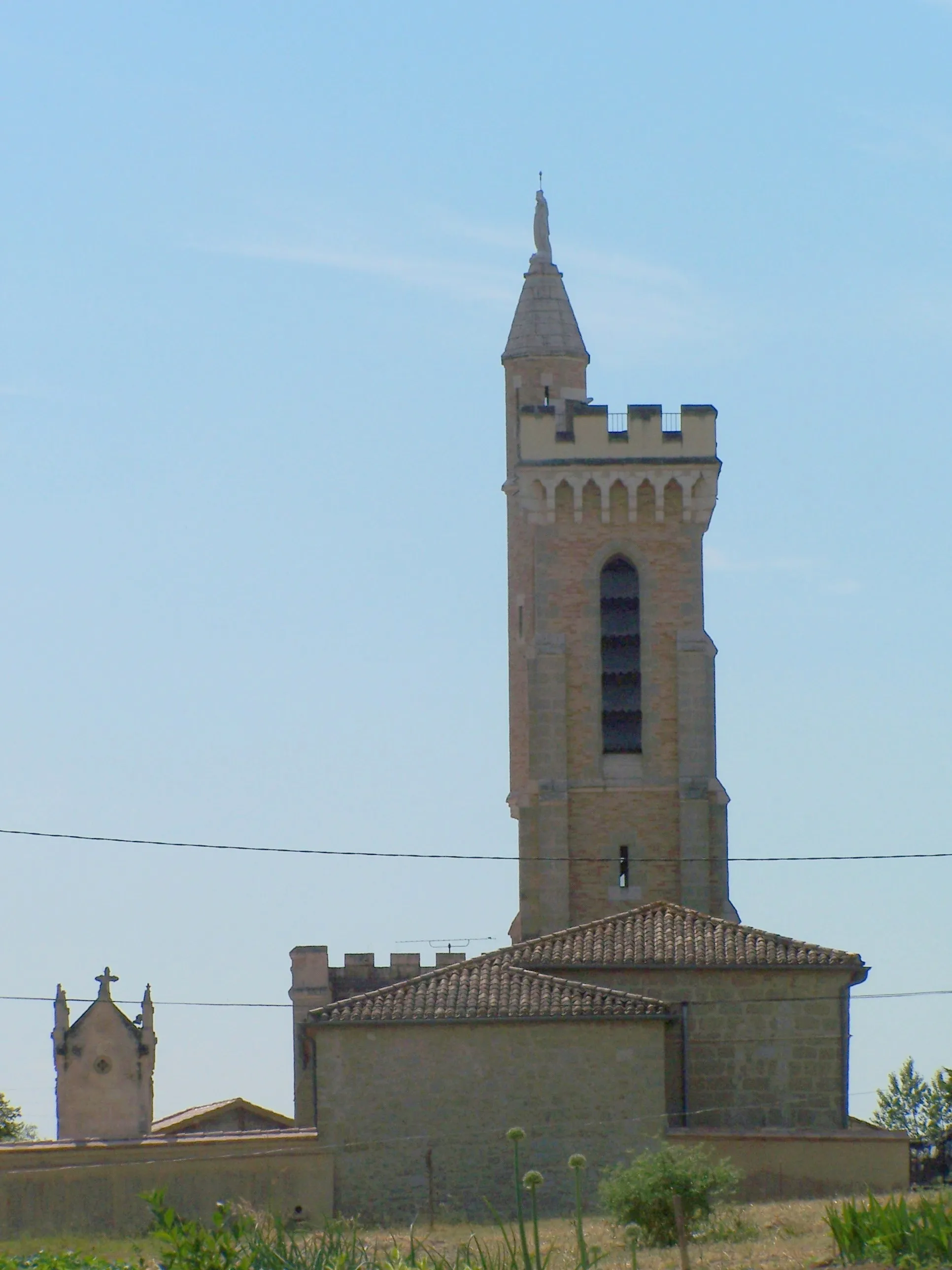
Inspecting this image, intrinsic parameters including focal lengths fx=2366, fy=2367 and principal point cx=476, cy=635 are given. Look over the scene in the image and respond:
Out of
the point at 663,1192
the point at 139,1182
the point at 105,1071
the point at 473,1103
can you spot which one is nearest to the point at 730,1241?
the point at 663,1192

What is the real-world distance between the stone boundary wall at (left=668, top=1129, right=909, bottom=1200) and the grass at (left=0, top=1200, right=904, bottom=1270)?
2.15m

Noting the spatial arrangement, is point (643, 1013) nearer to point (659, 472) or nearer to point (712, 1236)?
point (712, 1236)

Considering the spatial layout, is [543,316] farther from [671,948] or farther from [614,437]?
[671,948]

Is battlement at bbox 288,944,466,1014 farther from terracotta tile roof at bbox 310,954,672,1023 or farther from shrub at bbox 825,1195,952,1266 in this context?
shrub at bbox 825,1195,952,1266

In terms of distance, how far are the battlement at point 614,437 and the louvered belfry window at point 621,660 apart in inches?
106

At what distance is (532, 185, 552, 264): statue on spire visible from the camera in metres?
64.2

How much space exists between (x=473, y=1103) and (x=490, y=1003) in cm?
154

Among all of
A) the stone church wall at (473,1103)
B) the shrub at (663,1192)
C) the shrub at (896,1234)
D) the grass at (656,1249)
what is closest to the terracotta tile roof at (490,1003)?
the stone church wall at (473,1103)

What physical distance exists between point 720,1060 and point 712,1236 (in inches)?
472

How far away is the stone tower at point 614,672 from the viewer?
183 ft

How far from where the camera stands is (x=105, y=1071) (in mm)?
46094

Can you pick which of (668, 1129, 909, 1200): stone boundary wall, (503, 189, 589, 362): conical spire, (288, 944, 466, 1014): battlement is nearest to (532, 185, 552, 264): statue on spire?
(503, 189, 589, 362): conical spire

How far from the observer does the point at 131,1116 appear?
45.4 m

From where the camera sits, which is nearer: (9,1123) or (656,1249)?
(656,1249)
